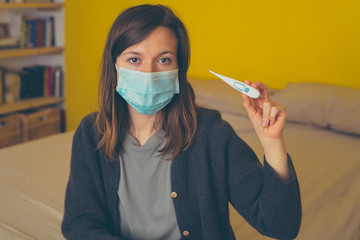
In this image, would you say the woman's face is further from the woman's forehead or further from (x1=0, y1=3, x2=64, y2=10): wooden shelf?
(x1=0, y1=3, x2=64, y2=10): wooden shelf

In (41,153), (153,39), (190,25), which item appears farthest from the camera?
(190,25)

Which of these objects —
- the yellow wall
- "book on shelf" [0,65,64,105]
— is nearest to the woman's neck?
the yellow wall

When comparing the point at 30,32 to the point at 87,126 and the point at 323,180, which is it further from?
the point at 323,180

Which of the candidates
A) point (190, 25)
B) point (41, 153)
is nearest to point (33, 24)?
point (190, 25)

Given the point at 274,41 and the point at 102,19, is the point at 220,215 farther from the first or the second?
the point at 102,19

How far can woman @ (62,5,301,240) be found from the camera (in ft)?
3.19

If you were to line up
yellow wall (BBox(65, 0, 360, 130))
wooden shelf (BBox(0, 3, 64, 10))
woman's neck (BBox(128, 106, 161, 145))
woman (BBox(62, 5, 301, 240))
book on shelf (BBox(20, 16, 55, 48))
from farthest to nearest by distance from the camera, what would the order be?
book on shelf (BBox(20, 16, 55, 48)) < wooden shelf (BBox(0, 3, 64, 10)) < yellow wall (BBox(65, 0, 360, 130)) < woman's neck (BBox(128, 106, 161, 145)) < woman (BBox(62, 5, 301, 240))

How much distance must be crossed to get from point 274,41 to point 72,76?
65.9 inches

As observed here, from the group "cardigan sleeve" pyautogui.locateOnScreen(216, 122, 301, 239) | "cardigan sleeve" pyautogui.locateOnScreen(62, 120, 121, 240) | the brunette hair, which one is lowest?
"cardigan sleeve" pyautogui.locateOnScreen(62, 120, 121, 240)

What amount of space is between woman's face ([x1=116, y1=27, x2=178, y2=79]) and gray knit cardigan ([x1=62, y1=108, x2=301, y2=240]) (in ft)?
0.54

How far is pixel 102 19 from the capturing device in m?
2.88

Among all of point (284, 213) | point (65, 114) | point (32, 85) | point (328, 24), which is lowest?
point (65, 114)

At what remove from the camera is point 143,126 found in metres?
1.08

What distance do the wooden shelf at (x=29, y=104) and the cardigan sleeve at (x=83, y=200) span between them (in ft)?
6.31
